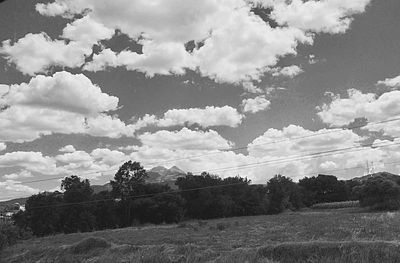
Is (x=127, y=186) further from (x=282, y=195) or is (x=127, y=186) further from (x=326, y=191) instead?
(x=326, y=191)

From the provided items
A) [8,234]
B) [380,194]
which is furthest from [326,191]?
[8,234]

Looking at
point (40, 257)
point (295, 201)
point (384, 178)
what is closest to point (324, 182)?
point (295, 201)

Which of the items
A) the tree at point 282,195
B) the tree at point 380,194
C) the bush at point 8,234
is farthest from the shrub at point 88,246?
the tree at point 282,195

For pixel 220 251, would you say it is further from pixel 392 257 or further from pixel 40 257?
pixel 40 257

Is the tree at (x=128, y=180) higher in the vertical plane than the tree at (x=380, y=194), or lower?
higher

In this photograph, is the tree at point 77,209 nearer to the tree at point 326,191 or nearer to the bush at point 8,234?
the bush at point 8,234

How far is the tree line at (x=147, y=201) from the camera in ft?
292

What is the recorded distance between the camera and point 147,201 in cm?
9625

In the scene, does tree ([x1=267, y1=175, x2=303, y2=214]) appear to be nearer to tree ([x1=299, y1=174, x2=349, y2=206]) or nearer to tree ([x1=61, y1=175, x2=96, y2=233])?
tree ([x1=299, y1=174, x2=349, y2=206])

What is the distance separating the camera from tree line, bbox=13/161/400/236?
292 feet

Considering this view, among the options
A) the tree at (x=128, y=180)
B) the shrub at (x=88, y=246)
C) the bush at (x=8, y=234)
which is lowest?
the shrub at (x=88, y=246)

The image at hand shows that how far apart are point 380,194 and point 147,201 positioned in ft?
150

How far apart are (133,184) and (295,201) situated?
159 feet

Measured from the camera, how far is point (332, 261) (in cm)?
1905
